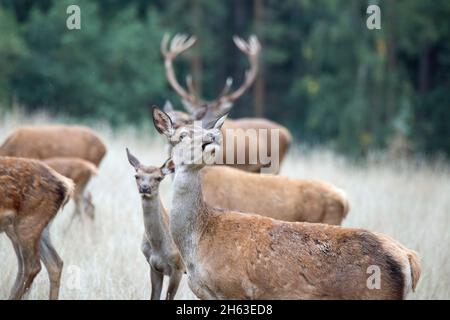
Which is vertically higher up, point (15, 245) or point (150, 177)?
point (150, 177)

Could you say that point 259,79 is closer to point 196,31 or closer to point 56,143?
point 196,31

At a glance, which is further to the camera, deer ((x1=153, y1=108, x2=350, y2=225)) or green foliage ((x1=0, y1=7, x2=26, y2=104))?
green foliage ((x1=0, y1=7, x2=26, y2=104))

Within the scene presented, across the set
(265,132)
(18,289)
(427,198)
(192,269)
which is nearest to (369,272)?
(192,269)

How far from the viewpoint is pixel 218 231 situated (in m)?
5.46

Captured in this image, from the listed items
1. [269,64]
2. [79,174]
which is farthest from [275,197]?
[269,64]

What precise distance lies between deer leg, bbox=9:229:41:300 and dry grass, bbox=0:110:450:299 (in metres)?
0.53

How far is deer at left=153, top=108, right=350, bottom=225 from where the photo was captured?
7988mm

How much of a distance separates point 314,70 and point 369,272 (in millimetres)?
21178

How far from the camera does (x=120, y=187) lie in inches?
472

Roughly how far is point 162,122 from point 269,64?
20847mm

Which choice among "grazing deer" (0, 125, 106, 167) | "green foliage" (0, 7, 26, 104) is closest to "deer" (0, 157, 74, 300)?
"grazing deer" (0, 125, 106, 167)

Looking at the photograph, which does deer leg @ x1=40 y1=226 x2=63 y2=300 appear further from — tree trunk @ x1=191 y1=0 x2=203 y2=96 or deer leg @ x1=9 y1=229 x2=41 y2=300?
tree trunk @ x1=191 y1=0 x2=203 y2=96

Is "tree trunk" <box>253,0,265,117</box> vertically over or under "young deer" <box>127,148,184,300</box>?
over

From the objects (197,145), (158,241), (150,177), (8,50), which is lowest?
(158,241)
